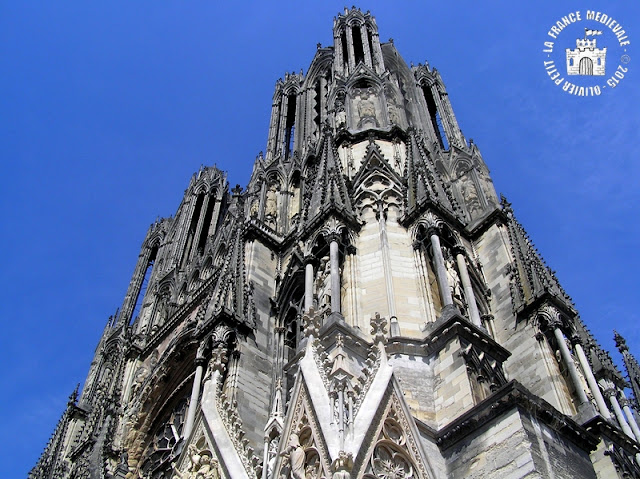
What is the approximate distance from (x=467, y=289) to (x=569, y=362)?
239 cm

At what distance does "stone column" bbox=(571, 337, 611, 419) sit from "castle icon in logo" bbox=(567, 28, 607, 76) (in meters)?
5.84

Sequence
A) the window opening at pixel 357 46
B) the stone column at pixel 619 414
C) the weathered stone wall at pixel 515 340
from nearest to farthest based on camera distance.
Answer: the weathered stone wall at pixel 515 340 → the stone column at pixel 619 414 → the window opening at pixel 357 46

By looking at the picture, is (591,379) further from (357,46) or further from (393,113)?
(357,46)

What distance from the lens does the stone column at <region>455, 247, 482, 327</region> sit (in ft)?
41.5

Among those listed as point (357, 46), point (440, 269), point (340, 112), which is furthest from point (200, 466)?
point (357, 46)

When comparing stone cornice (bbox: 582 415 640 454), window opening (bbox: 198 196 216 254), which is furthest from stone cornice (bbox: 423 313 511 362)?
window opening (bbox: 198 196 216 254)

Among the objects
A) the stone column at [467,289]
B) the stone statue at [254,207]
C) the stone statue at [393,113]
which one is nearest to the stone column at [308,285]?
the stone column at [467,289]

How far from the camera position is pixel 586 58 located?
15109 millimetres

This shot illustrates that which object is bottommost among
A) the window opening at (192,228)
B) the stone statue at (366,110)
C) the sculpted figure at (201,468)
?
the sculpted figure at (201,468)

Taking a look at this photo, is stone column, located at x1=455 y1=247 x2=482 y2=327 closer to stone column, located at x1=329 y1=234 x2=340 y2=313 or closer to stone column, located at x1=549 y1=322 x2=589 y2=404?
stone column, located at x1=549 y1=322 x2=589 y2=404


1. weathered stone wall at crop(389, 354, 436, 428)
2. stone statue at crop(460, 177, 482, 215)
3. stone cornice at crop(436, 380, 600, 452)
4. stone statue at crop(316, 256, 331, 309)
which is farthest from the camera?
stone statue at crop(460, 177, 482, 215)

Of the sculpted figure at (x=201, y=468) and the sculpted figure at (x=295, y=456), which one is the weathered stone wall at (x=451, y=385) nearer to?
the sculpted figure at (x=295, y=456)

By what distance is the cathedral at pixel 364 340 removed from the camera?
949cm

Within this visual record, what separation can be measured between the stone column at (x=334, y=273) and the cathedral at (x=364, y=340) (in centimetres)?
6
